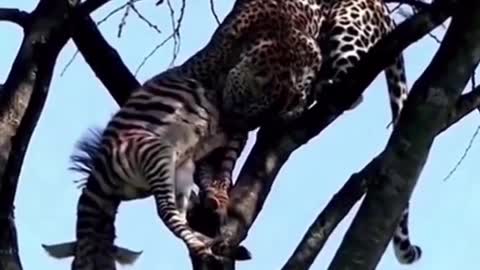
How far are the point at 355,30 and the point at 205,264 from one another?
237 centimetres

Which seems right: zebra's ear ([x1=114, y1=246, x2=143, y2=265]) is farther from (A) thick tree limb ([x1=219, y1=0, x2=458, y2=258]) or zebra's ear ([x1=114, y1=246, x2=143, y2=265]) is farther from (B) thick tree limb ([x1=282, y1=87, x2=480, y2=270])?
(B) thick tree limb ([x1=282, y1=87, x2=480, y2=270])

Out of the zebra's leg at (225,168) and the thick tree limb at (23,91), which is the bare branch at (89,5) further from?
the zebra's leg at (225,168)

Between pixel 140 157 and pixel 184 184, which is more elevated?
pixel 140 157

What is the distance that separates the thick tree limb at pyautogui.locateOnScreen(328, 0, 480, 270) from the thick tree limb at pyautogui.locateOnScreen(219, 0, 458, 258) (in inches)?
12.6

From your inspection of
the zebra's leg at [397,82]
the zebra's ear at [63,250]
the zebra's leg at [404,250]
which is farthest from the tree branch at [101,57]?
the zebra's leg at [397,82]

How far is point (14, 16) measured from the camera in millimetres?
5895

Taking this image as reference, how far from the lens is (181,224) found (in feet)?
21.9

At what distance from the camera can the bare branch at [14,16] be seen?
586 centimetres

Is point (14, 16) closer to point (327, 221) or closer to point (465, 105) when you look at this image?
point (327, 221)

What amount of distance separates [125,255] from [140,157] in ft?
1.47

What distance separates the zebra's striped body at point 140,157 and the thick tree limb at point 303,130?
3.24 feet

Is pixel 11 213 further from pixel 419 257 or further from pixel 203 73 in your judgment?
pixel 203 73

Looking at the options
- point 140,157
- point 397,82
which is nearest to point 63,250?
point 140,157

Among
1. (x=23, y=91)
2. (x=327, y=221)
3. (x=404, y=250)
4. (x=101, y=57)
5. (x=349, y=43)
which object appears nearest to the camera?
(x=327, y=221)
